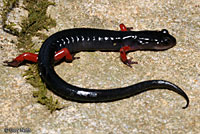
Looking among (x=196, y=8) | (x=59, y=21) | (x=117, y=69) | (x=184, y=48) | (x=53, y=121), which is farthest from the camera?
(x=196, y=8)

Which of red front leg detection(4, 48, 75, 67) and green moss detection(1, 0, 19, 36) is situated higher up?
green moss detection(1, 0, 19, 36)

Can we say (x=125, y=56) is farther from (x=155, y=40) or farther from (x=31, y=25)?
(x=31, y=25)

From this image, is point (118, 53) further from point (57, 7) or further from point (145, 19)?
point (57, 7)

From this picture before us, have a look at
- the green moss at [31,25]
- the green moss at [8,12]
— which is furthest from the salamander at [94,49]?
the green moss at [8,12]

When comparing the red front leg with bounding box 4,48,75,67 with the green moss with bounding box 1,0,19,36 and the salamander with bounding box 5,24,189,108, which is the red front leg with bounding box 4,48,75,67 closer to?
the salamander with bounding box 5,24,189,108

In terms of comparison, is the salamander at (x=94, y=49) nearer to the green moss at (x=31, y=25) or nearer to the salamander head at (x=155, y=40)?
the salamander head at (x=155, y=40)

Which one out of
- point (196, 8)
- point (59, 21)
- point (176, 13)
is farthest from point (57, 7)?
point (196, 8)

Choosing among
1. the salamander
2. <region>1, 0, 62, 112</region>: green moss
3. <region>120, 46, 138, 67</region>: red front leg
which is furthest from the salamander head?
<region>1, 0, 62, 112</region>: green moss

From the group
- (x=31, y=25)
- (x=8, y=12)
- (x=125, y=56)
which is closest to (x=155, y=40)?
(x=125, y=56)
